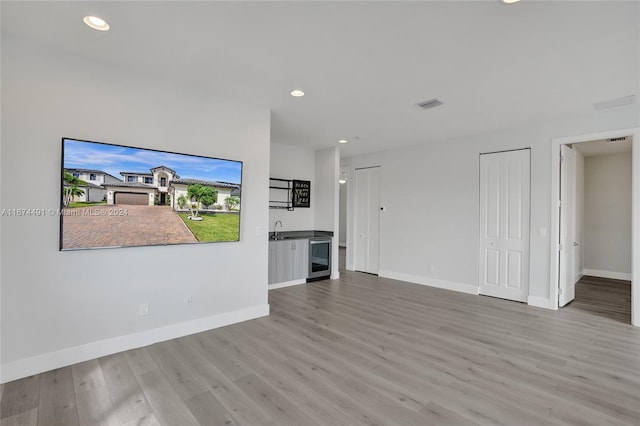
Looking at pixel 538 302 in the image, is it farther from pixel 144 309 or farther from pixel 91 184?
pixel 91 184

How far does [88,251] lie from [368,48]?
3043 millimetres

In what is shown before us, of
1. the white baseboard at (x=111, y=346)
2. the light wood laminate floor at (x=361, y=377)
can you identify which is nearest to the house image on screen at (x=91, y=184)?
the white baseboard at (x=111, y=346)

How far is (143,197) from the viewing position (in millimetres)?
3070

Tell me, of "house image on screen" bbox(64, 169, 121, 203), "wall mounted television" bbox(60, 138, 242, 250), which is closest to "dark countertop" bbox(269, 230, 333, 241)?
"wall mounted television" bbox(60, 138, 242, 250)

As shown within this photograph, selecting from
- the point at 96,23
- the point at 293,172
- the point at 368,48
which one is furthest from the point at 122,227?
the point at 293,172

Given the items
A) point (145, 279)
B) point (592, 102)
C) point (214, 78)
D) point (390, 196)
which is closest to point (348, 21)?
point (214, 78)

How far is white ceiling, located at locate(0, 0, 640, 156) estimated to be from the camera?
214 centimetres

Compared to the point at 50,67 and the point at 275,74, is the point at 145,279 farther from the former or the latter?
the point at 275,74

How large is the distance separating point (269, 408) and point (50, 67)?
331 cm

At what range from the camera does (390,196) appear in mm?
6578

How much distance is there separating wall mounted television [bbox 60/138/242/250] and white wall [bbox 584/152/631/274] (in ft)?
26.1

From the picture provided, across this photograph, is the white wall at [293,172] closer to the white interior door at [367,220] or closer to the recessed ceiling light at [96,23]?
the white interior door at [367,220]

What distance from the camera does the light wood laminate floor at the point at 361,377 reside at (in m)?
2.11

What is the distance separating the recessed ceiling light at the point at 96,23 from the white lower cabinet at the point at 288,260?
148 inches
